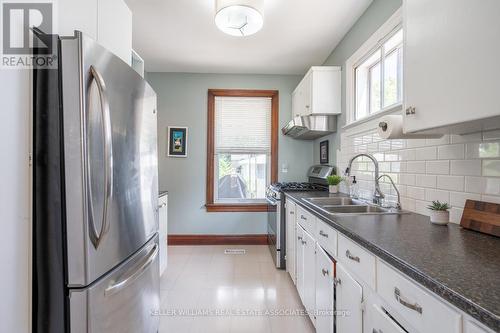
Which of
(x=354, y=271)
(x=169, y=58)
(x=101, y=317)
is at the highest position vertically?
(x=169, y=58)

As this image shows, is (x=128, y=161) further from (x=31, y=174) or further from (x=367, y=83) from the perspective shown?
(x=367, y=83)

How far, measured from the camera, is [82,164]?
0.99 meters

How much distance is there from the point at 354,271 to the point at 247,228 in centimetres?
279

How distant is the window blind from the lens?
3.85 meters

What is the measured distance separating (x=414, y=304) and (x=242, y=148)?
10.7ft

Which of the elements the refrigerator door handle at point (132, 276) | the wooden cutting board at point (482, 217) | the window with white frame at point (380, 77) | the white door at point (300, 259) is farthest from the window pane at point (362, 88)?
the refrigerator door handle at point (132, 276)

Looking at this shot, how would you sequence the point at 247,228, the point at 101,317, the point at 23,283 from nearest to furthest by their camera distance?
the point at 23,283
the point at 101,317
the point at 247,228

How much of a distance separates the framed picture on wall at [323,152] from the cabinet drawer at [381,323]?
245 centimetres

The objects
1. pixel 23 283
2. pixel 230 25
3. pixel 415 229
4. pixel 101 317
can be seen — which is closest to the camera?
pixel 23 283

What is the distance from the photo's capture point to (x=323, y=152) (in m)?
3.37

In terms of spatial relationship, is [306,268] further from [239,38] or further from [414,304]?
[239,38]

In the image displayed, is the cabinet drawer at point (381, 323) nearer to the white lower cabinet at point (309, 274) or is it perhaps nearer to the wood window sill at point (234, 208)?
the white lower cabinet at point (309, 274)

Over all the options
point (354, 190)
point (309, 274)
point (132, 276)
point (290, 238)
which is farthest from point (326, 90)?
point (132, 276)

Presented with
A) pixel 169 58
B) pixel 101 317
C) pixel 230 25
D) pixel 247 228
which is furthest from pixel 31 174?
pixel 247 228
